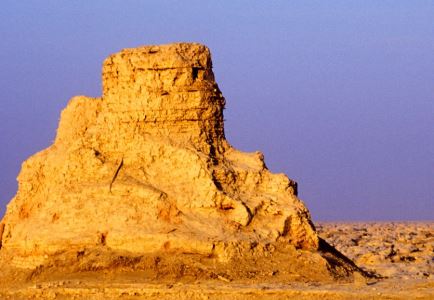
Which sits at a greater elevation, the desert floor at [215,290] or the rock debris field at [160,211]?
the rock debris field at [160,211]

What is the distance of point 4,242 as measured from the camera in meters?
17.7

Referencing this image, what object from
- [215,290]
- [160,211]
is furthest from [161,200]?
[215,290]

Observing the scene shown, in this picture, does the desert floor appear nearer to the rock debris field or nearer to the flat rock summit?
the rock debris field

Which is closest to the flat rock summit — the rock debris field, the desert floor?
the rock debris field

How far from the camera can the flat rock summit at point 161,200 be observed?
1579 cm

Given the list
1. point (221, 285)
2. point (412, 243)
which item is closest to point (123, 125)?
point (221, 285)

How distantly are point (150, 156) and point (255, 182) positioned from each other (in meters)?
1.59

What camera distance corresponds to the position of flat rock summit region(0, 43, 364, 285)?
15.8 m

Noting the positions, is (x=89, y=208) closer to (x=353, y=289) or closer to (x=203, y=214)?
(x=203, y=214)

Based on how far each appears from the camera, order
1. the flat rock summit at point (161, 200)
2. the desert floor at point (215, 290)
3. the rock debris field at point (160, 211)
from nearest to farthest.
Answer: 1. the desert floor at point (215, 290)
2. the rock debris field at point (160, 211)
3. the flat rock summit at point (161, 200)

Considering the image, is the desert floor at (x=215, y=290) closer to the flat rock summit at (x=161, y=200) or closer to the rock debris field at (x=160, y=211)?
the rock debris field at (x=160, y=211)

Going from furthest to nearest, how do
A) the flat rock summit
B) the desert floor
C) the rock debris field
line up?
the flat rock summit, the rock debris field, the desert floor

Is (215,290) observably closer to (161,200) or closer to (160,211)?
(160,211)

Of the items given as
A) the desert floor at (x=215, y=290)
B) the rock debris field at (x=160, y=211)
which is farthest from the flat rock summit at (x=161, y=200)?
the desert floor at (x=215, y=290)
